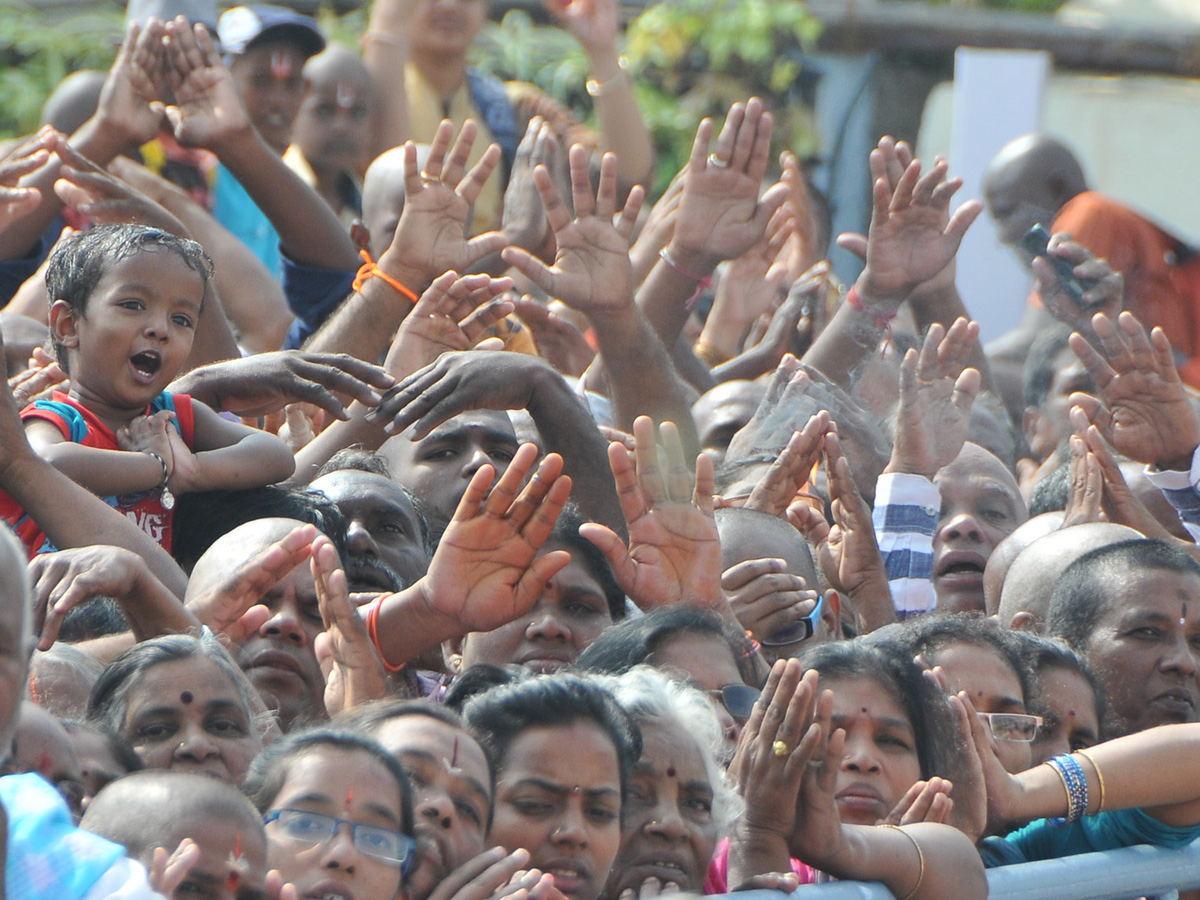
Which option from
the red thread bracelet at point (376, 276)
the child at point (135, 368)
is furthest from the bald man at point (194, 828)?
the red thread bracelet at point (376, 276)

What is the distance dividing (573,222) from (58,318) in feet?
4.54

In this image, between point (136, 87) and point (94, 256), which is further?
point (136, 87)

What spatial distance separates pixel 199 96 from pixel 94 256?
1.23 m

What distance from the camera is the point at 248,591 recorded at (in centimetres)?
329

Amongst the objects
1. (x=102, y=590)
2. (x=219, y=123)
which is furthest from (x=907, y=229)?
(x=102, y=590)

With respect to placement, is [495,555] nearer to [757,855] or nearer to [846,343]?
[757,855]

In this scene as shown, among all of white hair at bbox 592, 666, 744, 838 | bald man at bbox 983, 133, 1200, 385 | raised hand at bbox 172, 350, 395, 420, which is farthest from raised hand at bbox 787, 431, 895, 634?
bald man at bbox 983, 133, 1200, 385

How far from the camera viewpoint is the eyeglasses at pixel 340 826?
2.43 meters

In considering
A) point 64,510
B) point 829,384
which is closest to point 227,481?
point 64,510

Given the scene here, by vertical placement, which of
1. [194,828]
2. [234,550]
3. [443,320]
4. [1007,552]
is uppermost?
[194,828]

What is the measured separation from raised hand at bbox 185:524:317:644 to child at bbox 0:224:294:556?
1.26 ft

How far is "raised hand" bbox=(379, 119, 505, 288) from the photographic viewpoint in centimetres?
467

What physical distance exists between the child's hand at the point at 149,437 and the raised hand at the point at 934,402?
200cm

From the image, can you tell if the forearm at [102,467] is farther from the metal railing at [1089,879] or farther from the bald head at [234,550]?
the metal railing at [1089,879]
